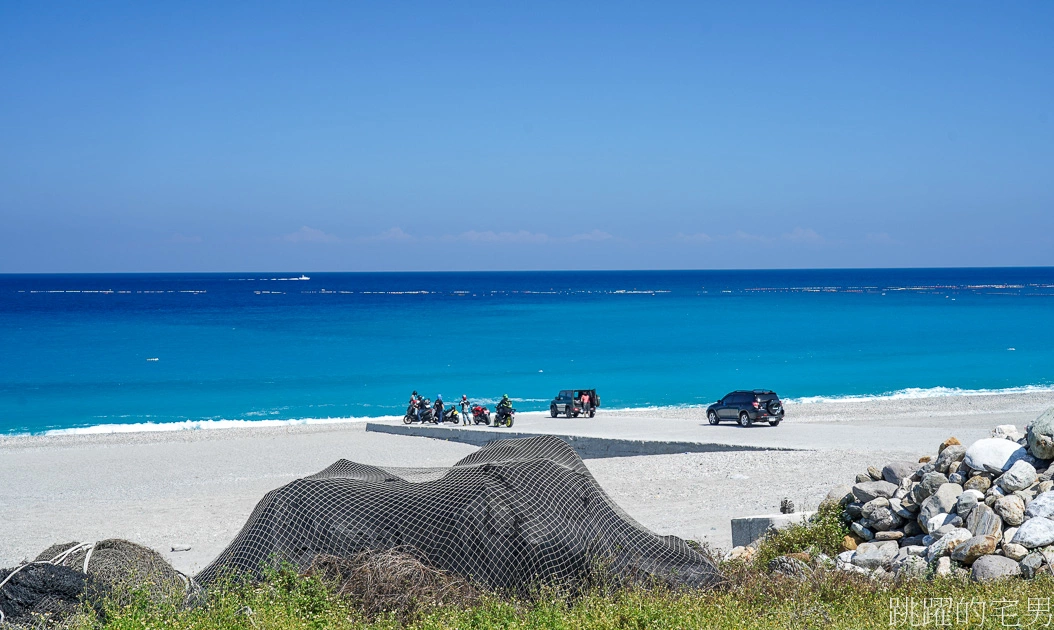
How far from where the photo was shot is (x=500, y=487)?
27.8ft

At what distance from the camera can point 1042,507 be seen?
29.5 ft

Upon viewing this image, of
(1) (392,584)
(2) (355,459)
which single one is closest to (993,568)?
(1) (392,584)

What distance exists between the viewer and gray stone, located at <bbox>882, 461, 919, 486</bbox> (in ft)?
36.9

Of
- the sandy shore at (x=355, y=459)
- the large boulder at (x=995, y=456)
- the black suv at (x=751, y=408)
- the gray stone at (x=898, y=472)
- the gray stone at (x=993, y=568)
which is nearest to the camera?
the gray stone at (x=993, y=568)

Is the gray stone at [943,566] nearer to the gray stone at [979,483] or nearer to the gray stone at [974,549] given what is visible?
the gray stone at [974,549]

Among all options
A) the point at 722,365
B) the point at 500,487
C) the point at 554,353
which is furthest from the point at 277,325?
the point at 500,487

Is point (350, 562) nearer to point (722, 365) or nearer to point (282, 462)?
point (282, 462)

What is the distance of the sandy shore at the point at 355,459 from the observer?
17047 millimetres

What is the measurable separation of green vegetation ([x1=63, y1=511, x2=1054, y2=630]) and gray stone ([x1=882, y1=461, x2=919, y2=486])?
3.17m

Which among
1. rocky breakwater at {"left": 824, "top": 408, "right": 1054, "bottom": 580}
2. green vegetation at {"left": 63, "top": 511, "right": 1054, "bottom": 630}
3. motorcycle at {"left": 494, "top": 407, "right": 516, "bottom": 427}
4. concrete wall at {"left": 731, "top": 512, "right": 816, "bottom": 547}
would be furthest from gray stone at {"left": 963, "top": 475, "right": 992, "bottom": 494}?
motorcycle at {"left": 494, "top": 407, "right": 516, "bottom": 427}

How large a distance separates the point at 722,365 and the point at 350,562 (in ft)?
190

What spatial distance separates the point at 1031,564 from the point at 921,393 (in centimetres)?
4366

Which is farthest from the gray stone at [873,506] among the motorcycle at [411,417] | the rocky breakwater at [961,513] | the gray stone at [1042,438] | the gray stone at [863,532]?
the motorcycle at [411,417]

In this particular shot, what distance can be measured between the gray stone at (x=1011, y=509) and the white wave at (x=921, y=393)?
3677 centimetres
